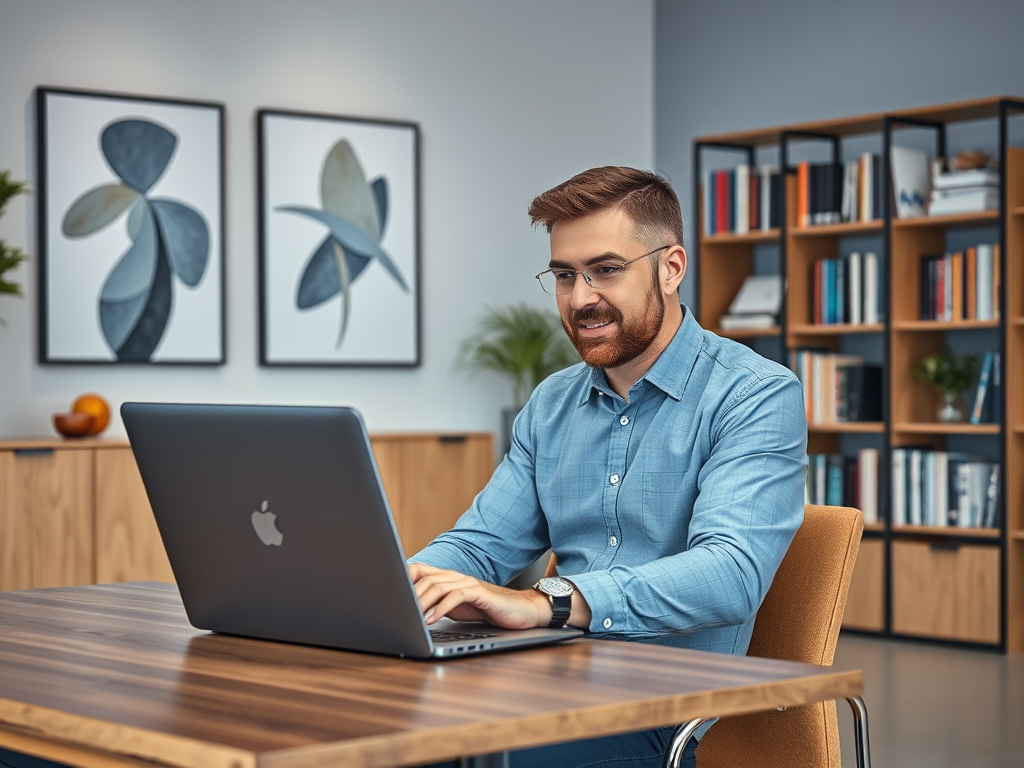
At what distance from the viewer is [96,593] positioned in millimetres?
2141

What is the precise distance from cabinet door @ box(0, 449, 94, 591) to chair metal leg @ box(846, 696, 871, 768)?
12.1 ft

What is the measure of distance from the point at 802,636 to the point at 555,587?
44 cm

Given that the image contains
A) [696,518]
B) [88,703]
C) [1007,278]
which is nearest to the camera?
[88,703]

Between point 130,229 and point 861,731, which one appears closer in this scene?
point 861,731

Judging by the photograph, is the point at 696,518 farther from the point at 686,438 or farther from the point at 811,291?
the point at 811,291

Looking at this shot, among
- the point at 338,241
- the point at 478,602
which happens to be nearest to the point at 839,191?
the point at 338,241

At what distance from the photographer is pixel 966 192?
5613 mm

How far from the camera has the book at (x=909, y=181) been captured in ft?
19.0

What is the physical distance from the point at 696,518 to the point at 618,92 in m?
5.47

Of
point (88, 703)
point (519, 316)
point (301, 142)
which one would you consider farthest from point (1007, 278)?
point (88, 703)

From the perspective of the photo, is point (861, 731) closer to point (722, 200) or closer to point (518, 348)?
point (518, 348)

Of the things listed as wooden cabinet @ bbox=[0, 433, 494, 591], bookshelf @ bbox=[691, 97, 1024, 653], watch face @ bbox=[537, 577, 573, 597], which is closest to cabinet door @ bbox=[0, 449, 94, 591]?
wooden cabinet @ bbox=[0, 433, 494, 591]

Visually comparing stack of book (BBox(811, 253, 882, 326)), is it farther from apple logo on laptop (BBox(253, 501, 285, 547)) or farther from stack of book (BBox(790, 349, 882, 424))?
apple logo on laptop (BBox(253, 501, 285, 547))

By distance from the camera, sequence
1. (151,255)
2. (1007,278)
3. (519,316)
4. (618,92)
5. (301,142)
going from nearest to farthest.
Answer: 1. (1007,278)
2. (151,255)
3. (301,142)
4. (519,316)
5. (618,92)
